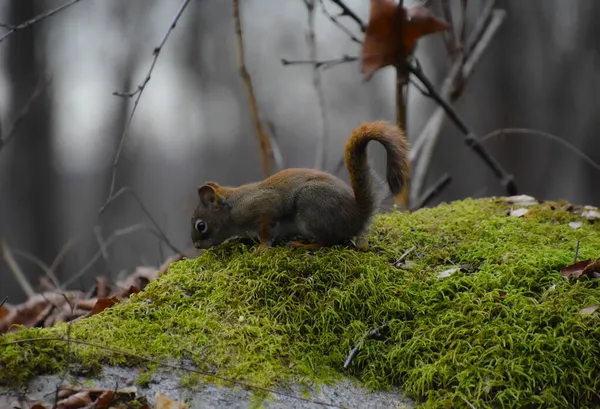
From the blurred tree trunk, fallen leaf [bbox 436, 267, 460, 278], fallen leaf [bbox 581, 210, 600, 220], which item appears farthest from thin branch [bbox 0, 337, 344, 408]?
the blurred tree trunk

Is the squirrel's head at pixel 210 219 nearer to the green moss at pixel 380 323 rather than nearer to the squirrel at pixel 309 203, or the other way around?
the squirrel at pixel 309 203

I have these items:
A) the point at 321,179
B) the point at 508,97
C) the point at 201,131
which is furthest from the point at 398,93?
the point at 201,131

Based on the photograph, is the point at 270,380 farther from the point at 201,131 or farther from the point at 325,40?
the point at 201,131

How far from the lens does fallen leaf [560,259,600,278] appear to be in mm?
2375

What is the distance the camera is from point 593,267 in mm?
2379

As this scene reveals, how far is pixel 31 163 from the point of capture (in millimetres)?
9594

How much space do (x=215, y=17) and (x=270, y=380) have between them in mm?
13776

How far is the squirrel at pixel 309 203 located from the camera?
8.90 ft

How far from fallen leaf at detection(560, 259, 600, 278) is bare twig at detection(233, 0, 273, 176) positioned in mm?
3001

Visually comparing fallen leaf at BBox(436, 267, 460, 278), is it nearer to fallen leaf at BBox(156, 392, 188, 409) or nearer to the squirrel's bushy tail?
the squirrel's bushy tail

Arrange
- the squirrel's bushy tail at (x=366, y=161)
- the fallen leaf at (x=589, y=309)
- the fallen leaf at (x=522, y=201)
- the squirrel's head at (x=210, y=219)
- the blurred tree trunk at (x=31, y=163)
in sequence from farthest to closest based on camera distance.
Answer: the blurred tree trunk at (x=31, y=163), the fallen leaf at (x=522, y=201), the squirrel's head at (x=210, y=219), the squirrel's bushy tail at (x=366, y=161), the fallen leaf at (x=589, y=309)

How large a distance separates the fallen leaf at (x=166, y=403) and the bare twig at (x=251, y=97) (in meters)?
3.30

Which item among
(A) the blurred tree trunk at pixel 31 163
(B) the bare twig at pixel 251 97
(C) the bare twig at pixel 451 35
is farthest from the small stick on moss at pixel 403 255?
(A) the blurred tree trunk at pixel 31 163

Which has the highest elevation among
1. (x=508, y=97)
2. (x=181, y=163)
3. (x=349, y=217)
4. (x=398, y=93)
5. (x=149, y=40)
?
(x=149, y=40)
